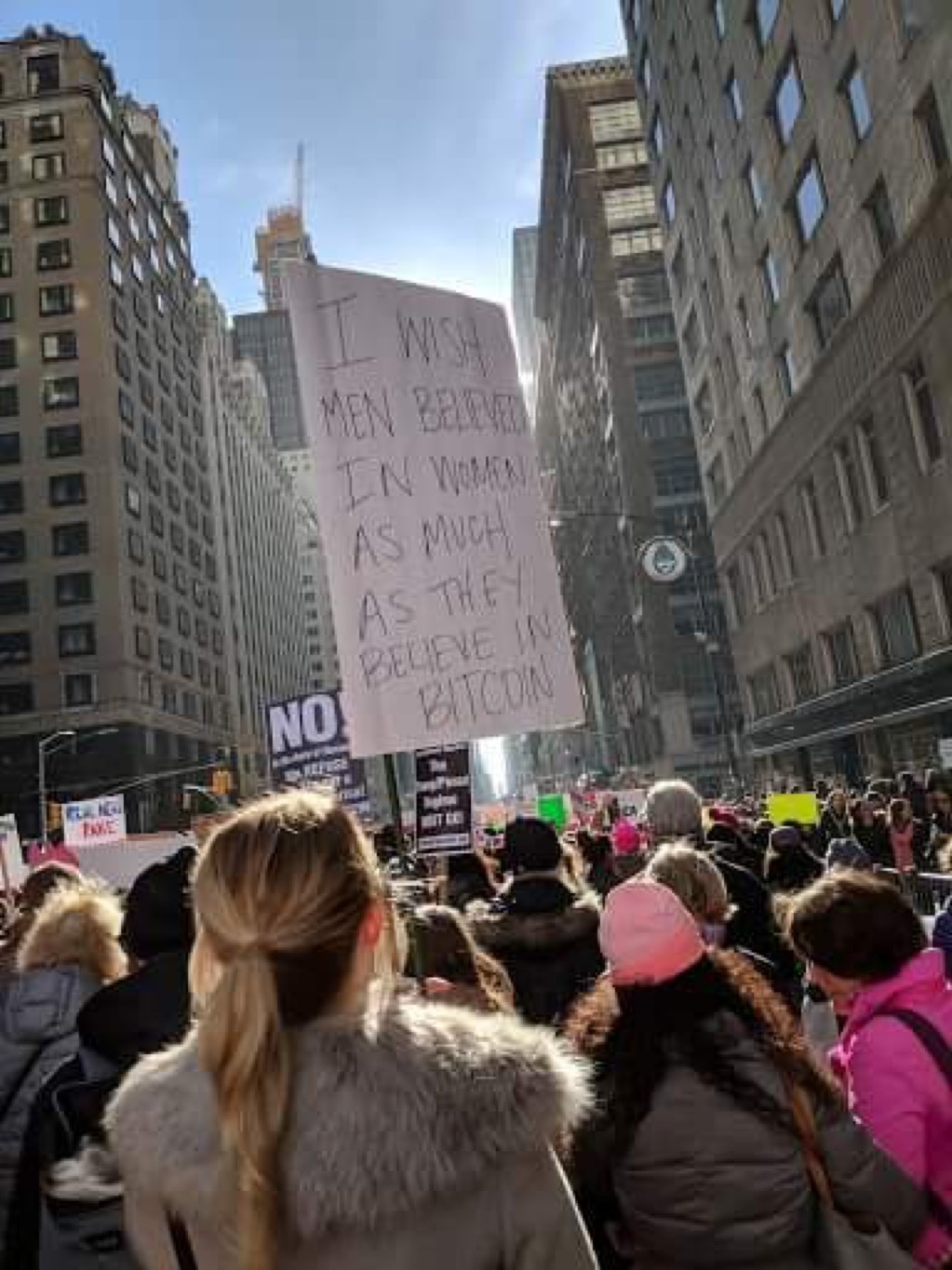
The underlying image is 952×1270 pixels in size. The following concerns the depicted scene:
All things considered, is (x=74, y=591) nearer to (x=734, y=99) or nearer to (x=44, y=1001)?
(x=734, y=99)

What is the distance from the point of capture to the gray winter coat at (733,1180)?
247 centimetres

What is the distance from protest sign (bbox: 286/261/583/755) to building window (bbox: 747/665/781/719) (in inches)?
1372

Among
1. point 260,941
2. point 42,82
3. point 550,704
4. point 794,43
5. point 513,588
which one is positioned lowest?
point 260,941

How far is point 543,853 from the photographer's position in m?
5.45

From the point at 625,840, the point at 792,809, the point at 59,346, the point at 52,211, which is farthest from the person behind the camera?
the point at 52,211

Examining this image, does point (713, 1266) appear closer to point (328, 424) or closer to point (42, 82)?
point (328, 424)

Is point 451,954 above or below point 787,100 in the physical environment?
below

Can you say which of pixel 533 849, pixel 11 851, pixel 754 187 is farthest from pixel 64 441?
pixel 533 849

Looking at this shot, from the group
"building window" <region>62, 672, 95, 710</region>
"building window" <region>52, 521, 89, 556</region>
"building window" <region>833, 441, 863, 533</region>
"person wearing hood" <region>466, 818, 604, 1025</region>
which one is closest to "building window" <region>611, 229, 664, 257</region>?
"building window" <region>52, 521, 89, 556</region>

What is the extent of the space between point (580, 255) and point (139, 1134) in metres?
93.7

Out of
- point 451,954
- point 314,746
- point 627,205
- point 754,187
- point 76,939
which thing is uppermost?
point 627,205

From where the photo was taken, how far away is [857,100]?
2500 centimetres

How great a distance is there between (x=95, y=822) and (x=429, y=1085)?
79.6 ft

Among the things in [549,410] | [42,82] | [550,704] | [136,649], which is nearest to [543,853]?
[550,704]
